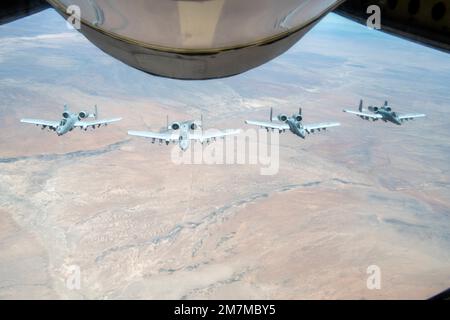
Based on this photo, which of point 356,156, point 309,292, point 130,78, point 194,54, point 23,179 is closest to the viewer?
point 194,54

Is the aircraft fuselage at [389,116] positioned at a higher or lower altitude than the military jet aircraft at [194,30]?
higher

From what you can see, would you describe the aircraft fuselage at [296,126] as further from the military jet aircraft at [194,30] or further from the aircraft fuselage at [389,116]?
the military jet aircraft at [194,30]

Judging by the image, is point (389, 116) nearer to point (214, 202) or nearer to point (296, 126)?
point (296, 126)

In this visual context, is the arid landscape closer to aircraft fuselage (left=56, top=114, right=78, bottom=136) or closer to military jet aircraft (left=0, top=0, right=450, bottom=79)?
aircraft fuselage (left=56, top=114, right=78, bottom=136)

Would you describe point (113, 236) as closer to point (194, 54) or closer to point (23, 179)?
point (23, 179)

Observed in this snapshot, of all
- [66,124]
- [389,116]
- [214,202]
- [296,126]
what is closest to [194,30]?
[296,126]

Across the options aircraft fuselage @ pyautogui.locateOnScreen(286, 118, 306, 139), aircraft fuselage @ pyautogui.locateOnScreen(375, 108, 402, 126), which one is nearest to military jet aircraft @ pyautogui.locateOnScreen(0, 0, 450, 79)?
aircraft fuselage @ pyautogui.locateOnScreen(286, 118, 306, 139)

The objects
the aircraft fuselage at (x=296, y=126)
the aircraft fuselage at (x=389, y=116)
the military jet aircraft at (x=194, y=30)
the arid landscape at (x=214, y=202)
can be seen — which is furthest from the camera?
the arid landscape at (x=214, y=202)

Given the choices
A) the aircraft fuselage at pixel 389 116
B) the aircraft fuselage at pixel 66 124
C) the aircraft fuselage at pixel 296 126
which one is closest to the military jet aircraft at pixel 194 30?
the aircraft fuselage at pixel 296 126
